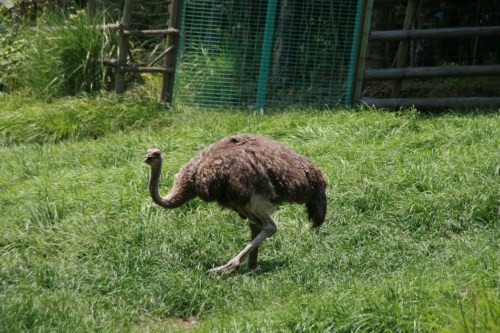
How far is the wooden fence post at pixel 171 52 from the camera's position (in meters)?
10.9

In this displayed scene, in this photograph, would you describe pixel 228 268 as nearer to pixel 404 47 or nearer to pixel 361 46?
pixel 361 46

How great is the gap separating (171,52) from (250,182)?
500 cm

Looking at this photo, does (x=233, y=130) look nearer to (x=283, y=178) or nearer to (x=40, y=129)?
(x=40, y=129)

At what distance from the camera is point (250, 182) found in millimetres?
6309

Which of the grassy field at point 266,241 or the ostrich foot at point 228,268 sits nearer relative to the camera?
the grassy field at point 266,241

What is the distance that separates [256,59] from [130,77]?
1938 mm

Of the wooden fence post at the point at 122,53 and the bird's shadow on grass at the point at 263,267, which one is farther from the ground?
the wooden fence post at the point at 122,53

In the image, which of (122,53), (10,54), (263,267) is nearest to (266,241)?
(263,267)

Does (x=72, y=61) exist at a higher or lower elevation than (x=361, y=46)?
lower

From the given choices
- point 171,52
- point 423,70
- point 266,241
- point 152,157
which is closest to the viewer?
point 152,157

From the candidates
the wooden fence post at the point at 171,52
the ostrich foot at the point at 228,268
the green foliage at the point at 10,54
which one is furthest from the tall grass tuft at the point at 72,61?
the ostrich foot at the point at 228,268

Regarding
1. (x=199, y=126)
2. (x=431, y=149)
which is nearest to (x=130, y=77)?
(x=199, y=126)

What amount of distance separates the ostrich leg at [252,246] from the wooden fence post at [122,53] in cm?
493

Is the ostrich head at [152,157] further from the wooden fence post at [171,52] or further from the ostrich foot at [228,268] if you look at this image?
the wooden fence post at [171,52]
